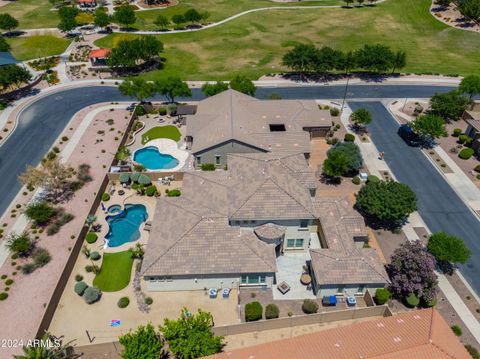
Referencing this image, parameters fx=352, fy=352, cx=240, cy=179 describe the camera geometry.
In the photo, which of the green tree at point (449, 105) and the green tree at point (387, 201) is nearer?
the green tree at point (387, 201)

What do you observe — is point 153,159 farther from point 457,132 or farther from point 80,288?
point 457,132

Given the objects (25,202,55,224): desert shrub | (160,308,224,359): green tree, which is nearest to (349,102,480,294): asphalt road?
(160,308,224,359): green tree

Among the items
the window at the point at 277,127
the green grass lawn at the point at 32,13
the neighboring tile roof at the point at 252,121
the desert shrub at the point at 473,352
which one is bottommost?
the desert shrub at the point at 473,352

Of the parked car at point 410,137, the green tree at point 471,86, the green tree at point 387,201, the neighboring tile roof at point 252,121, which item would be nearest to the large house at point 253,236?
the green tree at point 387,201

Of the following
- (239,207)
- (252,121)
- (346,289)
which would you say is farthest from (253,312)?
(252,121)

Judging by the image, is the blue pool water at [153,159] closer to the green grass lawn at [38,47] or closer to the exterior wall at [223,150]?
the exterior wall at [223,150]

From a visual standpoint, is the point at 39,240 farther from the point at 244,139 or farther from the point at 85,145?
the point at 244,139

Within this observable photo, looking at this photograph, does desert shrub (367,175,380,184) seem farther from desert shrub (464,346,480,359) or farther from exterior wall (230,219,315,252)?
desert shrub (464,346,480,359)
